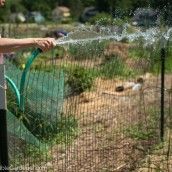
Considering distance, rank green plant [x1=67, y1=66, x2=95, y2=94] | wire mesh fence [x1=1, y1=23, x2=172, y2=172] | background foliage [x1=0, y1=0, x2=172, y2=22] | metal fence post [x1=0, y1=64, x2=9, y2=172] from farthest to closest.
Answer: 1. green plant [x1=67, y1=66, x2=95, y2=94]
2. background foliage [x1=0, y1=0, x2=172, y2=22]
3. wire mesh fence [x1=1, y1=23, x2=172, y2=172]
4. metal fence post [x1=0, y1=64, x2=9, y2=172]

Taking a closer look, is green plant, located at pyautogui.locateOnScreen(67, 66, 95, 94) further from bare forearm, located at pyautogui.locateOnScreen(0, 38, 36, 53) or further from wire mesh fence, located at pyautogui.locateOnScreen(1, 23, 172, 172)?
bare forearm, located at pyautogui.locateOnScreen(0, 38, 36, 53)

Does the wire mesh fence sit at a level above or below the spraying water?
below

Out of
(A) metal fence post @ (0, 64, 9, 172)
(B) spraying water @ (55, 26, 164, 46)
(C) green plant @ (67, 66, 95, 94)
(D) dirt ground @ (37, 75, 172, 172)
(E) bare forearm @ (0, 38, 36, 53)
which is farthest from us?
(C) green plant @ (67, 66, 95, 94)

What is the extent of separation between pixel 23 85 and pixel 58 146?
82 centimetres

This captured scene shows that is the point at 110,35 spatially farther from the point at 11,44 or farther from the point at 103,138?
the point at 11,44

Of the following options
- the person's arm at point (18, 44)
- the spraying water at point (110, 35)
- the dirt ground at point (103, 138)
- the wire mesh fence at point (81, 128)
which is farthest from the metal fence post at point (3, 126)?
the dirt ground at point (103, 138)

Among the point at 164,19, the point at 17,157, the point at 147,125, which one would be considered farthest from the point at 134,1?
the point at 17,157

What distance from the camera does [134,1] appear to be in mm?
6598

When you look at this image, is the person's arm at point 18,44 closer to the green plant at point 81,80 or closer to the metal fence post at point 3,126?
the metal fence post at point 3,126

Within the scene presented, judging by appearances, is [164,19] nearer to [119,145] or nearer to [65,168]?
[119,145]

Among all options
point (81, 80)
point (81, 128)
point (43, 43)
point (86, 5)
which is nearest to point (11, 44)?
point (43, 43)

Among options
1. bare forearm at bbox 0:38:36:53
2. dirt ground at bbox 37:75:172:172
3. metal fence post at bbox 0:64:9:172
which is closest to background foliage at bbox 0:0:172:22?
dirt ground at bbox 37:75:172:172

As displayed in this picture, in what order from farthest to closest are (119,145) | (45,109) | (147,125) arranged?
(147,125) → (119,145) → (45,109)

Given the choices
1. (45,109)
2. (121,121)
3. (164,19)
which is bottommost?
(121,121)
